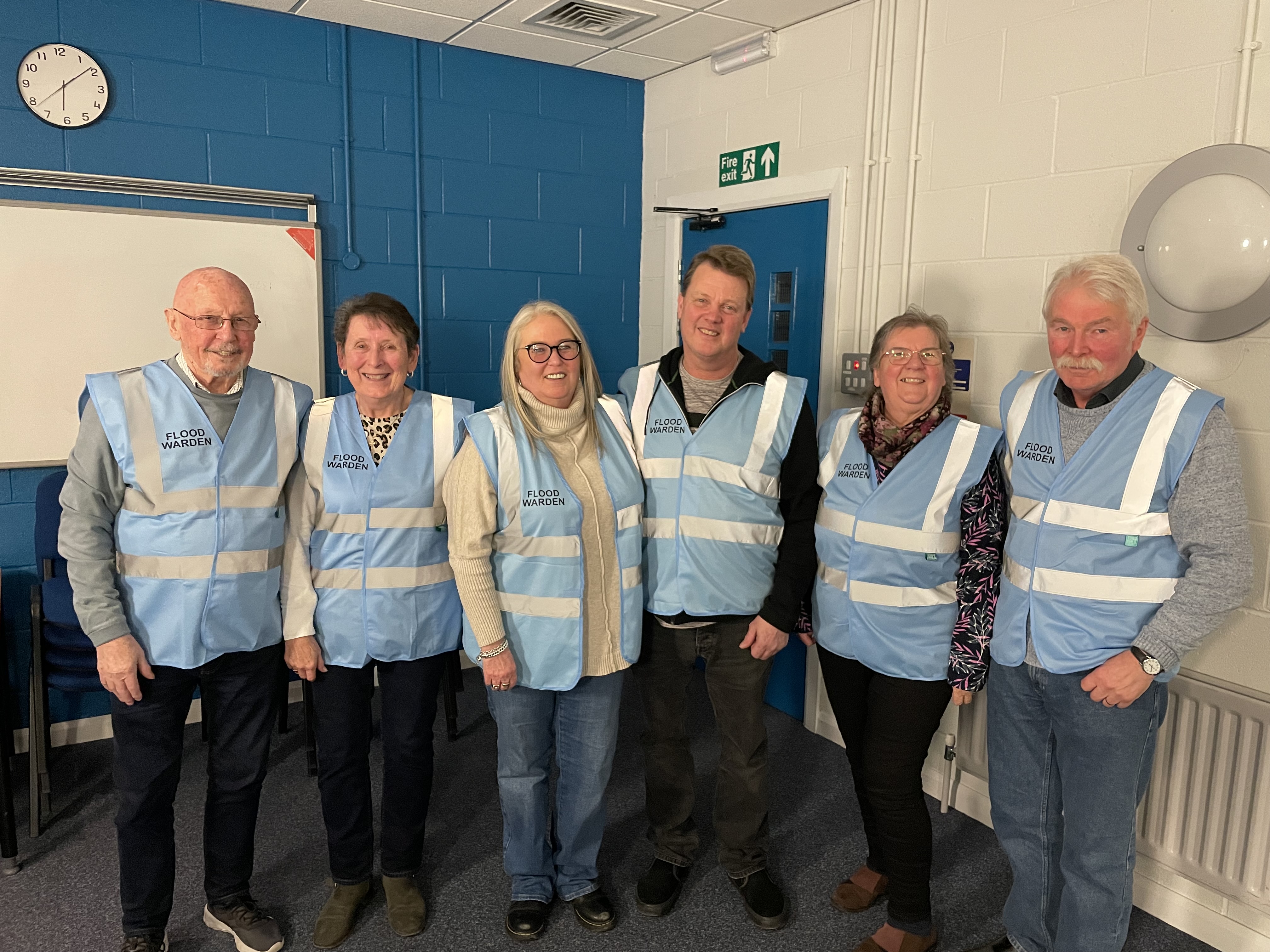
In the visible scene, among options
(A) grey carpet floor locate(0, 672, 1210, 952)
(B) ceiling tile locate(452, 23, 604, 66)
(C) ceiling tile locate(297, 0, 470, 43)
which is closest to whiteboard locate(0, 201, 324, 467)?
(C) ceiling tile locate(297, 0, 470, 43)

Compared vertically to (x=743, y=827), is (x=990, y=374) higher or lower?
higher

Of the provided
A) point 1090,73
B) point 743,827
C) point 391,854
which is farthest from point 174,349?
point 1090,73

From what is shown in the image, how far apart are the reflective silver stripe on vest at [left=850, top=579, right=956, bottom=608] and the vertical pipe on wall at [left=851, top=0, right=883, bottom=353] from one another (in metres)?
1.24

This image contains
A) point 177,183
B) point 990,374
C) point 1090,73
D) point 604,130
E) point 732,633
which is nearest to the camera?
point 732,633

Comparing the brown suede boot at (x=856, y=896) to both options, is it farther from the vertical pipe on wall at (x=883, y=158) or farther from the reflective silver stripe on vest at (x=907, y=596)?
the vertical pipe on wall at (x=883, y=158)

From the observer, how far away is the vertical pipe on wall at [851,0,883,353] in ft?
9.51

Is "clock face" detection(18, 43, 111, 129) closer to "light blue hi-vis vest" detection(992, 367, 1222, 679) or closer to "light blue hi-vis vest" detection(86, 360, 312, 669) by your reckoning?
"light blue hi-vis vest" detection(86, 360, 312, 669)

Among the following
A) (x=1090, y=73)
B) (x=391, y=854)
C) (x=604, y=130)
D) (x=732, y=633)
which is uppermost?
(x=604, y=130)

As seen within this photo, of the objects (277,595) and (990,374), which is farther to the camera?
(990,374)

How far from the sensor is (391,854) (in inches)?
87.5

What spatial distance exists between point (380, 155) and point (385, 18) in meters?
0.49

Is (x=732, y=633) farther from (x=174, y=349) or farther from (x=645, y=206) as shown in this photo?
(x=645, y=206)

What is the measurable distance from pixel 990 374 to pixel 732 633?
115 cm

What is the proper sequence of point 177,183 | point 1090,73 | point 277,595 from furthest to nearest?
point 177,183 < point 1090,73 < point 277,595
